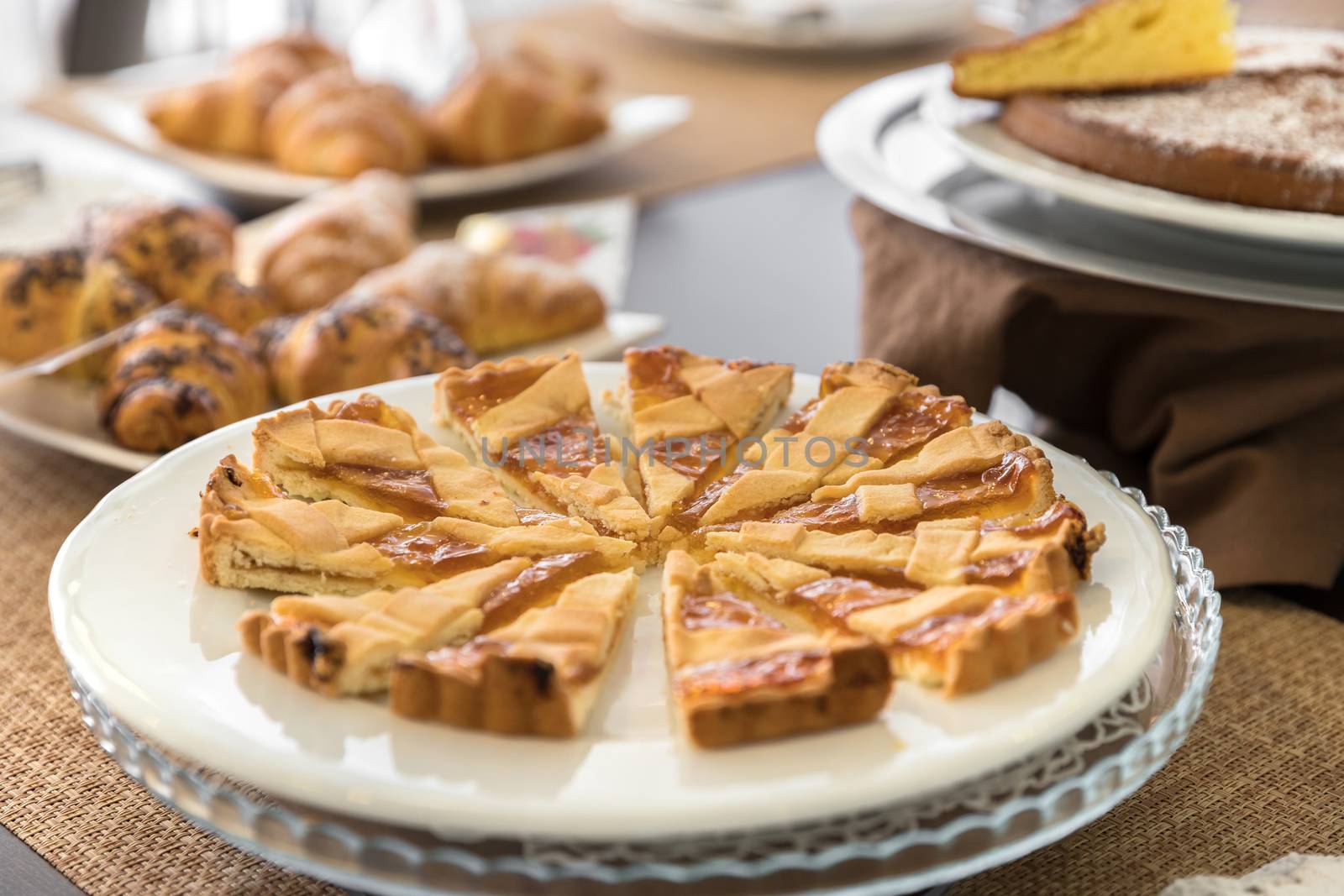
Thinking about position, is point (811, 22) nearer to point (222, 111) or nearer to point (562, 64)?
point (562, 64)

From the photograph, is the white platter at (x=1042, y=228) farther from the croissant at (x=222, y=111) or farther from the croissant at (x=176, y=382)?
the croissant at (x=222, y=111)

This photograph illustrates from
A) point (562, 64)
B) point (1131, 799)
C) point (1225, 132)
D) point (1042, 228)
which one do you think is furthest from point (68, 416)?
point (562, 64)

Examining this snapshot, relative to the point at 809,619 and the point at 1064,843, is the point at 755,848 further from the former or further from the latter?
the point at 1064,843

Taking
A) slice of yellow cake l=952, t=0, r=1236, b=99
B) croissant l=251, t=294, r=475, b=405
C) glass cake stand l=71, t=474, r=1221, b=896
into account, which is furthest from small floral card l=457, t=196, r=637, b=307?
glass cake stand l=71, t=474, r=1221, b=896

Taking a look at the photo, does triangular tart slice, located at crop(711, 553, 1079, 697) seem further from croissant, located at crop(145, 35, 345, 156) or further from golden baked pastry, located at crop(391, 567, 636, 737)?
croissant, located at crop(145, 35, 345, 156)

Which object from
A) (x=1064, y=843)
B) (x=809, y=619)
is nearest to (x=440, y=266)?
(x=809, y=619)

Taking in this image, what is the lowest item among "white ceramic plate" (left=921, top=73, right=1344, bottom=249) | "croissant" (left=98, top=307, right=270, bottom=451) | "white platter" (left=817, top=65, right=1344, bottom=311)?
"croissant" (left=98, top=307, right=270, bottom=451)
